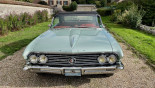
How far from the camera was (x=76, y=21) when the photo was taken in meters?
4.35

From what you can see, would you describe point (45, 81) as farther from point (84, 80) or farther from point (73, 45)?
point (73, 45)

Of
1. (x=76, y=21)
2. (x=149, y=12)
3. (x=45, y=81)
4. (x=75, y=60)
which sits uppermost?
(x=149, y=12)

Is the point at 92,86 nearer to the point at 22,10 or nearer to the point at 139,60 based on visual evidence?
the point at 139,60

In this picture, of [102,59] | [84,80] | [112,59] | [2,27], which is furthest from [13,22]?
[112,59]

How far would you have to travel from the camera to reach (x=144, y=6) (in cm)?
1262

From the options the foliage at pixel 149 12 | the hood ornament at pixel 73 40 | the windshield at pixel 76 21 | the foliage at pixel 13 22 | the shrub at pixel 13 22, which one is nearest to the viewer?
the hood ornament at pixel 73 40

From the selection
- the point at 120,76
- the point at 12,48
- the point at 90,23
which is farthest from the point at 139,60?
the point at 12,48

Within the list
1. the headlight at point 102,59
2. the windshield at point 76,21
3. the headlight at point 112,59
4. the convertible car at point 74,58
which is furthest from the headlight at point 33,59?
the windshield at point 76,21

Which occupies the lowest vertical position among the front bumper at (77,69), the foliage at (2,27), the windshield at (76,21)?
the front bumper at (77,69)

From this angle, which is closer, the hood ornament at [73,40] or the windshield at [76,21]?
the hood ornament at [73,40]

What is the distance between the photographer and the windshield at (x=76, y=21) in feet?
13.8

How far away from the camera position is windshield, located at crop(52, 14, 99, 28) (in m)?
4.21

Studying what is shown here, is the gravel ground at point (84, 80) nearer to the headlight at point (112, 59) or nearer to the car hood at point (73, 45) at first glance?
the headlight at point (112, 59)

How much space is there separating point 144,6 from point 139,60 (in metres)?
10.0
